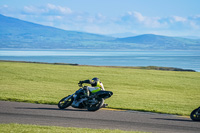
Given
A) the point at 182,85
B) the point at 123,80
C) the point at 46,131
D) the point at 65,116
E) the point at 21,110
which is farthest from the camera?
the point at 123,80

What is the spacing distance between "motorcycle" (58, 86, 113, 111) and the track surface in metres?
0.24

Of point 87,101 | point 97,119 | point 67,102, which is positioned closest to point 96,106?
point 87,101

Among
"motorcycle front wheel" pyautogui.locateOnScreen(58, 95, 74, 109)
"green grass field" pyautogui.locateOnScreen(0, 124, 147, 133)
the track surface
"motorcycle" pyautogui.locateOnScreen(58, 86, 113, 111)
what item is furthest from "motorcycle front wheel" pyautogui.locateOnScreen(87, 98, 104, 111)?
"green grass field" pyautogui.locateOnScreen(0, 124, 147, 133)

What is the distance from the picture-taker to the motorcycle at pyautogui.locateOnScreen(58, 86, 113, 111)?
14.5 m

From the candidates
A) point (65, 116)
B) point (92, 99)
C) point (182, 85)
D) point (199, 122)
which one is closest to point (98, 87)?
point (92, 99)

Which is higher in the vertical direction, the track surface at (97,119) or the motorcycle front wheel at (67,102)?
the motorcycle front wheel at (67,102)

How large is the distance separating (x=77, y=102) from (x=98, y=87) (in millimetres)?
1170

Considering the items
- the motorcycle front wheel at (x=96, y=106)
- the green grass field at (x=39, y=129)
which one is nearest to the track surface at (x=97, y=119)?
the motorcycle front wheel at (x=96, y=106)

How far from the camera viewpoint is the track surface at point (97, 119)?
38.0 feet

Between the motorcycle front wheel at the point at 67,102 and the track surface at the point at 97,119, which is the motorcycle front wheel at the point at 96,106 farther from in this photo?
the motorcycle front wheel at the point at 67,102

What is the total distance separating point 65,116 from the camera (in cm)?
1340

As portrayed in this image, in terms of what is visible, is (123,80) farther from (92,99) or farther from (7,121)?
(7,121)

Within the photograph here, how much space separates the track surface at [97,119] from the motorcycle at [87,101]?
0.78ft

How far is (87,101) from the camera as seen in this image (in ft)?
49.0
